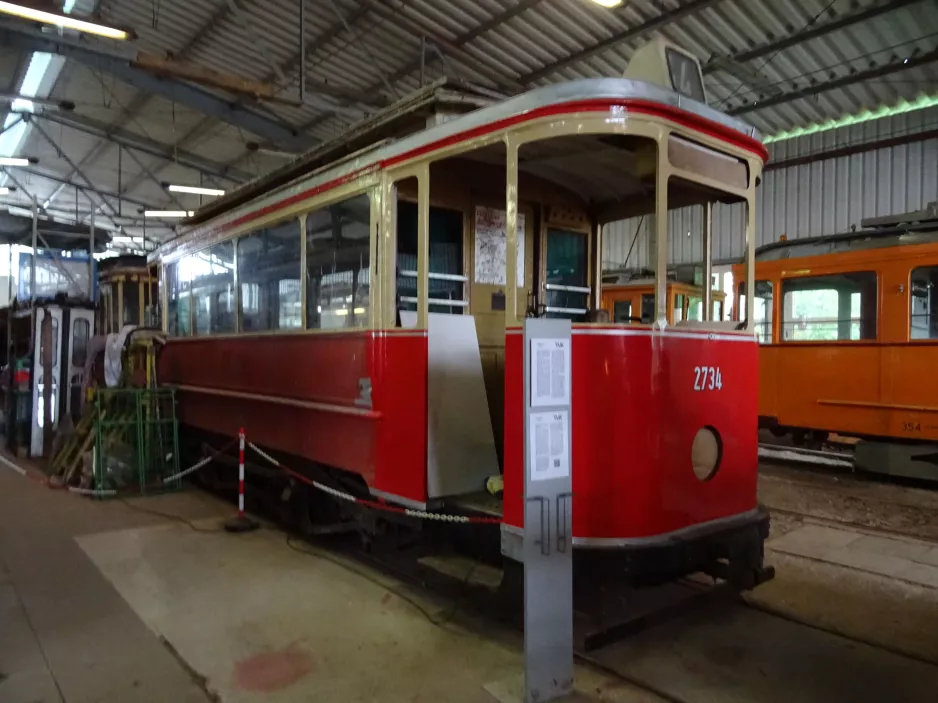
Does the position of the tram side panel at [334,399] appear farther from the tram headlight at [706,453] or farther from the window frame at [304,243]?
the tram headlight at [706,453]

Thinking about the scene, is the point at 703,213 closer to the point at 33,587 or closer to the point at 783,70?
the point at 33,587

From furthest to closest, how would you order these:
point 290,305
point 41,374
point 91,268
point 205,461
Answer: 1. point 91,268
2. point 41,374
3. point 205,461
4. point 290,305

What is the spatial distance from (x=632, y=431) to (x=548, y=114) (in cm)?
169

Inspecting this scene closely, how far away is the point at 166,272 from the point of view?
8.94 meters

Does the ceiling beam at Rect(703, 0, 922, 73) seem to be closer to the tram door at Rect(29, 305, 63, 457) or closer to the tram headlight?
the tram headlight

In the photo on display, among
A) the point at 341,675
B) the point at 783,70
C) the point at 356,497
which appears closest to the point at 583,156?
the point at 356,497

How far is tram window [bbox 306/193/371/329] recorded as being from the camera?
4.74m

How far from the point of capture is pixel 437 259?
4742 millimetres

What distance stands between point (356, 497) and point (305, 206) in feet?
7.40

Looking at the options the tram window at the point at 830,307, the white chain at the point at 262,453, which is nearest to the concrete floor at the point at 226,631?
the white chain at the point at 262,453

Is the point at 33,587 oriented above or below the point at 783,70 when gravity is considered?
below

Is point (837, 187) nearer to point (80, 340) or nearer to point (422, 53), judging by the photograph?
point (422, 53)

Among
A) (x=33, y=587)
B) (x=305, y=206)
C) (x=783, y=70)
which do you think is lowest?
(x=33, y=587)

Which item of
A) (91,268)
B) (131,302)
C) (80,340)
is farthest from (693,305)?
(131,302)
